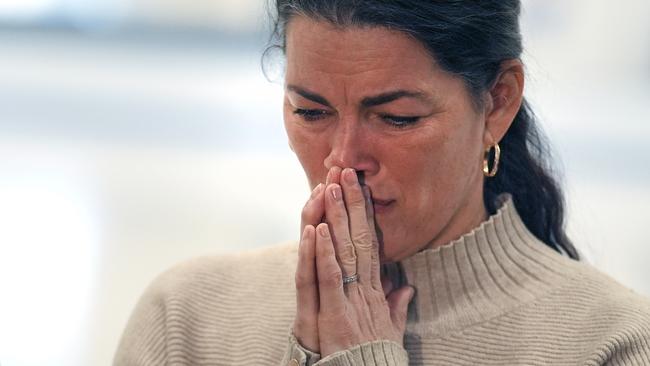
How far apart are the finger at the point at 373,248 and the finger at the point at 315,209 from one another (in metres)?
0.07

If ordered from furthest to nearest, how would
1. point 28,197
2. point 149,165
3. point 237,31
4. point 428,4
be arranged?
point 237,31 → point 149,165 → point 28,197 → point 428,4

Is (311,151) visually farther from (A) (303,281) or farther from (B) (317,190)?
(A) (303,281)

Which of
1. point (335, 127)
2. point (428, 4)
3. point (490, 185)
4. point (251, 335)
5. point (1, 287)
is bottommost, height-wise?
point (1, 287)

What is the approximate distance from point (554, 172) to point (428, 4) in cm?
52

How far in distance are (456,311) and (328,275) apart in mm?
272

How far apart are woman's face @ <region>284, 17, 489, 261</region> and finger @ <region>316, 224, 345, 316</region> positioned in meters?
0.10

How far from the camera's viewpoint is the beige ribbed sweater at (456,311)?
183 centimetres

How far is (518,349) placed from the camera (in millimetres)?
1845

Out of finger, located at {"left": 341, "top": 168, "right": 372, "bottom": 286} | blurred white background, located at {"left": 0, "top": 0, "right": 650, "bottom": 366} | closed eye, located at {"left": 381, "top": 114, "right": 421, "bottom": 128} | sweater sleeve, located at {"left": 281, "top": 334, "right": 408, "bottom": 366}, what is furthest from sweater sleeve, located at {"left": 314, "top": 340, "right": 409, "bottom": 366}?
blurred white background, located at {"left": 0, "top": 0, "right": 650, "bottom": 366}

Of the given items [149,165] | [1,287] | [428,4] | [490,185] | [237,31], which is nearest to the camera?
[428,4]

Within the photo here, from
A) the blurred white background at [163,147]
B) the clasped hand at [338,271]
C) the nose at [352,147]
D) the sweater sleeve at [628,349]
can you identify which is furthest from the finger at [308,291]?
the blurred white background at [163,147]

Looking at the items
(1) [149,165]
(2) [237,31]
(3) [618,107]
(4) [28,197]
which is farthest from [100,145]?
(3) [618,107]

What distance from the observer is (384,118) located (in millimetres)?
1753

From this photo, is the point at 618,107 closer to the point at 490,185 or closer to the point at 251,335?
the point at 490,185
